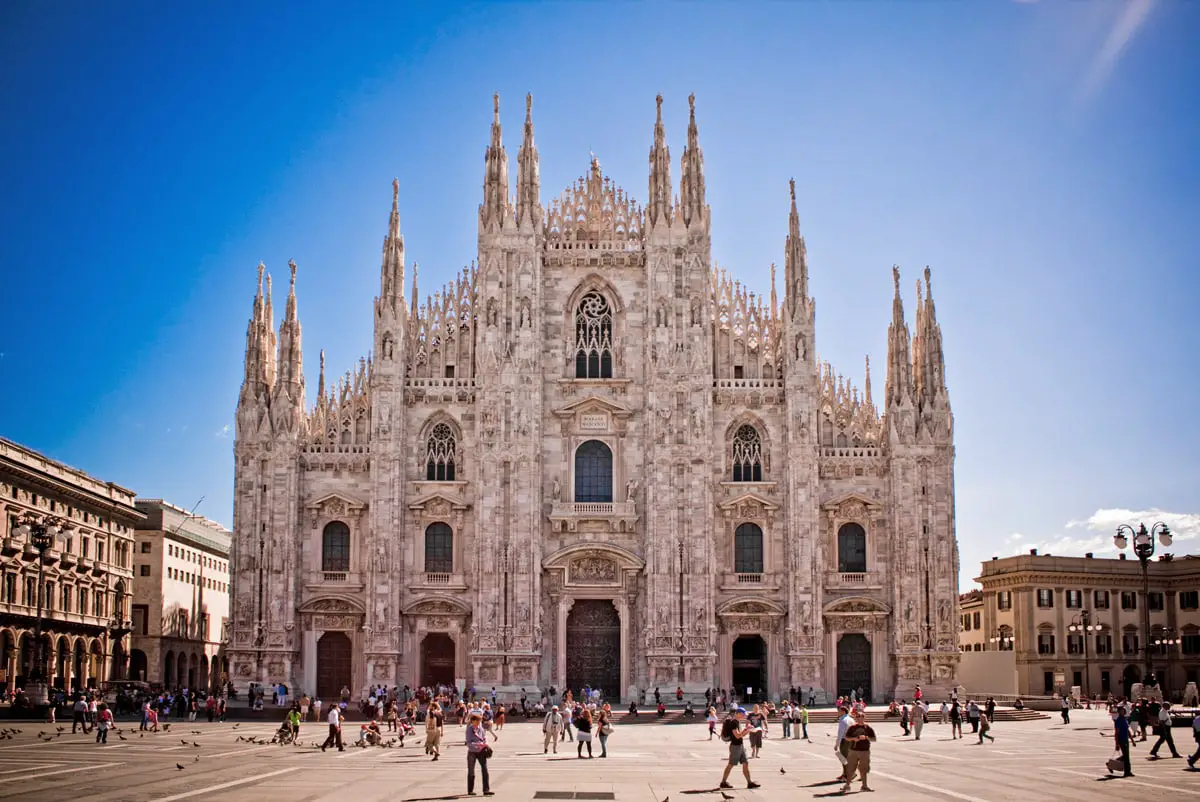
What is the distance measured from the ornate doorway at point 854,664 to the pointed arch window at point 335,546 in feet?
71.7

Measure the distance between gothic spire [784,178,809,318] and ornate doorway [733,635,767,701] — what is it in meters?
14.4

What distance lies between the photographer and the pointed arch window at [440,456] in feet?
201

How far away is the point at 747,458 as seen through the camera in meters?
61.2

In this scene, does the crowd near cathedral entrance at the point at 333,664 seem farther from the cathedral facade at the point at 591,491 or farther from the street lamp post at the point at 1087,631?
the street lamp post at the point at 1087,631

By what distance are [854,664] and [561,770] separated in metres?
31.6

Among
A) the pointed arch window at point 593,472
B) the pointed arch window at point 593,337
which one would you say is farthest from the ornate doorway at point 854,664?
the pointed arch window at point 593,337

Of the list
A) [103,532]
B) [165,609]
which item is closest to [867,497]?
[103,532]

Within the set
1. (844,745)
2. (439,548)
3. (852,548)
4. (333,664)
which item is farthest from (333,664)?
(844,745)

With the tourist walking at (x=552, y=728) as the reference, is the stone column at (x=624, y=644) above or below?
above

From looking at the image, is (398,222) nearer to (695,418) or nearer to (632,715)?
(695,418)

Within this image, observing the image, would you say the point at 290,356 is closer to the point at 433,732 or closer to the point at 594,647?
the point at 594,647

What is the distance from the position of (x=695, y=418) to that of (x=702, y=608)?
321 inches

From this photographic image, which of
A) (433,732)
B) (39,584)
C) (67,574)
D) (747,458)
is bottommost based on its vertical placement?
(433,732)

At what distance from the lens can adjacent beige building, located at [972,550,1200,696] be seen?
86.5 m
